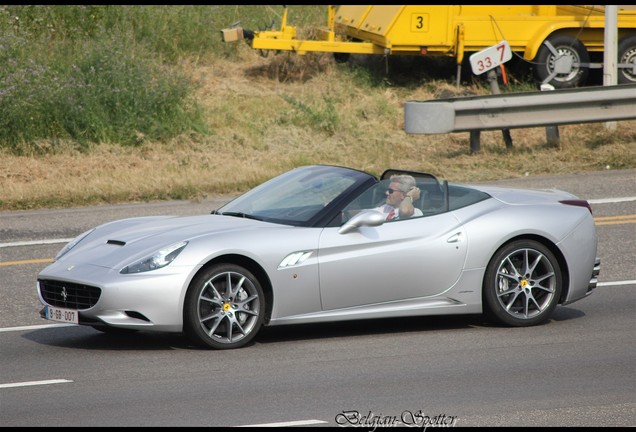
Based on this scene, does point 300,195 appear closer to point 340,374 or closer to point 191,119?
point 340,374

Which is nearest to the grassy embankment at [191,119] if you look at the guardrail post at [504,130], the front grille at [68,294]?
the guardrail post at [504,130]

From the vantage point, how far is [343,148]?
17000mm

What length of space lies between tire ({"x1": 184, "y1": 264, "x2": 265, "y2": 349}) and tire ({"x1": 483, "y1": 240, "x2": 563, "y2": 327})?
1.90 metres

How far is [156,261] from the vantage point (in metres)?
7.64

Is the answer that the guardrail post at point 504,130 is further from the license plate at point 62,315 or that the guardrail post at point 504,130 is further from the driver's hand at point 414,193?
the license plate at point 62,315

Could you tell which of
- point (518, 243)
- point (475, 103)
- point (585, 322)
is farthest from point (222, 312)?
point (475, 103)

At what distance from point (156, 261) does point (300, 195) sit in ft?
5.10

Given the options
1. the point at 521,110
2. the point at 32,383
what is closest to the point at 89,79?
the point at 521,110

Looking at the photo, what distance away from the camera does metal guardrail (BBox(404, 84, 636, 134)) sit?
15.5 meters

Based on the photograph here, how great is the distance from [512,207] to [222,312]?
257 centimetres

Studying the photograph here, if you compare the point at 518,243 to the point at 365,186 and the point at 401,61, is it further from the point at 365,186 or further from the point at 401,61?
the point at 401,61

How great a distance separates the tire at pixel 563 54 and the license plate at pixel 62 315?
12.2m

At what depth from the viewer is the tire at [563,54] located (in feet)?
59.8

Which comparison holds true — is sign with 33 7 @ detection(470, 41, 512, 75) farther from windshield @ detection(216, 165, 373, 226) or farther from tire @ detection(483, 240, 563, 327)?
tire @ detection(483, 240, 563, 327)
